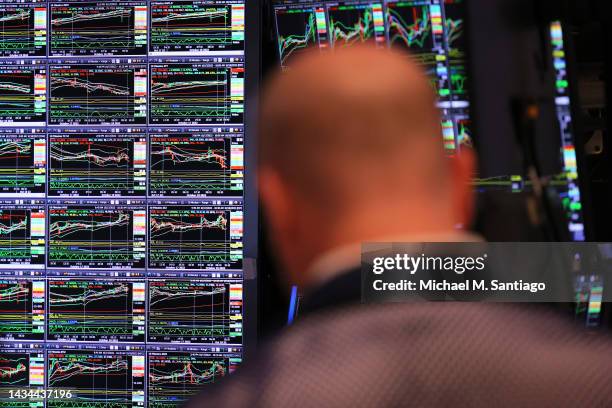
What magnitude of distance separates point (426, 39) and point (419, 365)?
1320 millimetres

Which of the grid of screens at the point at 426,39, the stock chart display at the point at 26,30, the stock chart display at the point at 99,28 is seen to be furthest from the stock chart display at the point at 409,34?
the stock chart display at the point at 26,30

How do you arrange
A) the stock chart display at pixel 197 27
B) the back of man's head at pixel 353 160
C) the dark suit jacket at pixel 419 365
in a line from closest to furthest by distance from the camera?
the dark suit jacket at pixel 419 365 → the back of man's head at pixel 353 160 → the stock chart display at pixel 197 27

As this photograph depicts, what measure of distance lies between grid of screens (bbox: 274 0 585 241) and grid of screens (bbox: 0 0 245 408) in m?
0.15

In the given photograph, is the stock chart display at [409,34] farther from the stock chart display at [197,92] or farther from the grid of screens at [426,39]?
the stock chart display at [197,92]

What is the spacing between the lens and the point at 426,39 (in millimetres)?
1646

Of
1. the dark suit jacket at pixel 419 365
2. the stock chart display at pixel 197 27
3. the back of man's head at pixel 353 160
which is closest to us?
the dark suit jacket at pixel 419 365

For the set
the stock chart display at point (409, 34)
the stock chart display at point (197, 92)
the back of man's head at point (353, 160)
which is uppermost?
the stock chart display at point (409, 34)

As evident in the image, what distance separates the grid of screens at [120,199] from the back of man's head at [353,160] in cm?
49

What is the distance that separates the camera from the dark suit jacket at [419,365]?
1.57 feet

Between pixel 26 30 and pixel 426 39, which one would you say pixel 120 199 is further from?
pixel 426 39

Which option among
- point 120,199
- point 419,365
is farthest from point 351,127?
point 120,199

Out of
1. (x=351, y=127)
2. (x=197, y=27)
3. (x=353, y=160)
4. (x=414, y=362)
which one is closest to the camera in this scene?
(x=414, y=362)

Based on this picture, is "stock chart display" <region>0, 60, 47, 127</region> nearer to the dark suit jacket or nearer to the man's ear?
the man's ear

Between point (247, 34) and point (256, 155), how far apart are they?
1.07 ft
